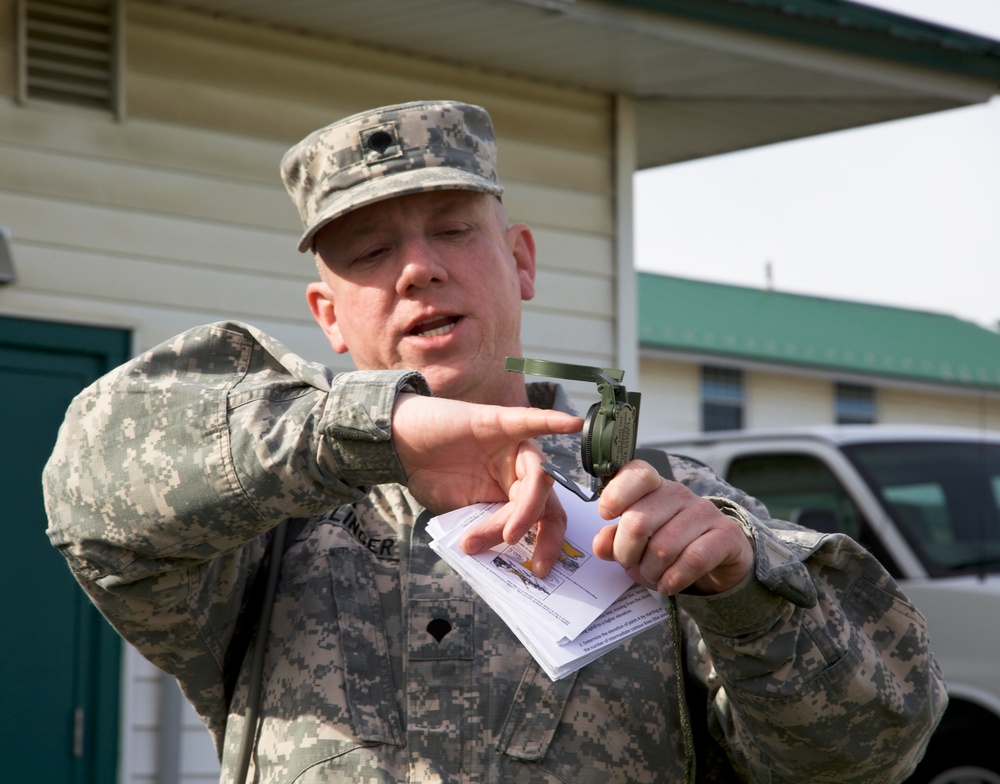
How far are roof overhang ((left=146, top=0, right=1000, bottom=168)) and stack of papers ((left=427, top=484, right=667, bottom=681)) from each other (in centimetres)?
402

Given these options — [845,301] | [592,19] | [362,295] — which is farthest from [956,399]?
[362,295]

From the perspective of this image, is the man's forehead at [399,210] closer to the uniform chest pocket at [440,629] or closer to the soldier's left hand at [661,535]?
the uniform chest pocket at [440,629]

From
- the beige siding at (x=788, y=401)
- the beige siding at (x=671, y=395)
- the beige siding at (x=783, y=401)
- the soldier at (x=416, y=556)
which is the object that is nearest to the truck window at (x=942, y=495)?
the soldier at (x=416, y=556)

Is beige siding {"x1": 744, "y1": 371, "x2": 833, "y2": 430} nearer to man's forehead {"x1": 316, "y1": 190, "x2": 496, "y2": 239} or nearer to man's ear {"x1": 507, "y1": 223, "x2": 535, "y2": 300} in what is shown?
man's ear {"x1": 507, "y1": 223, "x2": 535, "y2": 300}

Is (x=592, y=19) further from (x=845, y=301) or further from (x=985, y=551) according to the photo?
(x=845, y=301)

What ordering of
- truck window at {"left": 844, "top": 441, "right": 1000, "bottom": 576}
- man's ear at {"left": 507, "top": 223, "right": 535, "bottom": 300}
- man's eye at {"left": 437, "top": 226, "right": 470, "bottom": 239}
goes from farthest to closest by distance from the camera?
truck window at {"left": 844, "top": 441, "right": 1000, "bottom": 576} → man's ear at {"left": 507, "top": 223, "right": 535, "bottom": 300} → man's eye at {"left": 437, "top": 226, "right": 470, "bottom": 239}

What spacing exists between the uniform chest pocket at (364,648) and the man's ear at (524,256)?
2.35 feet

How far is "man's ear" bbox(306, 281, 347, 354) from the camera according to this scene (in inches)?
103

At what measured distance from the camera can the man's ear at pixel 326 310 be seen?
261cm

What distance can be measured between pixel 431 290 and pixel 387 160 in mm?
263

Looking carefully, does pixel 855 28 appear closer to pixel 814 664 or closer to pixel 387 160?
pixel 387 160

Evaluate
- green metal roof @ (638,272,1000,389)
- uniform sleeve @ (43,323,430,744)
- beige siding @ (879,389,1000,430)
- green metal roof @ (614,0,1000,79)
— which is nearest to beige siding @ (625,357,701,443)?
green metal roof @ (638,272,1000,389)

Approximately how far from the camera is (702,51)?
20.2 feet

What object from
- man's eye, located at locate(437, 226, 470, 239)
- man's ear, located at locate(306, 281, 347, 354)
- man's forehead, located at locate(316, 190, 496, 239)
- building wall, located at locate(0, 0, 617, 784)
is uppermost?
building wall, located at locate(0, 0, 617, 784)
